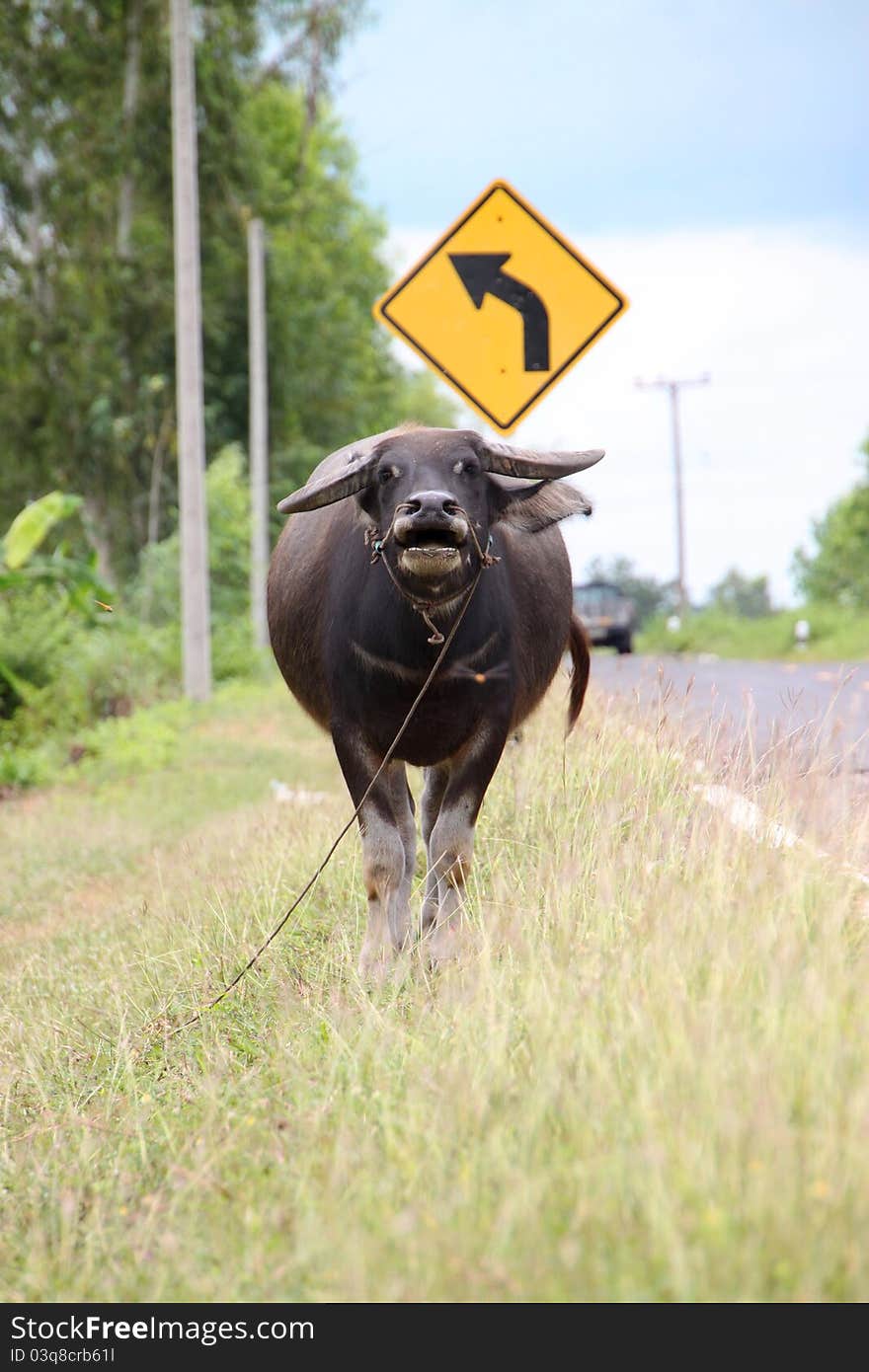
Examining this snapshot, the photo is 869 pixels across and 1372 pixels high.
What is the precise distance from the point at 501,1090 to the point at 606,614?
96.5ft

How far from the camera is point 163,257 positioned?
30703mm

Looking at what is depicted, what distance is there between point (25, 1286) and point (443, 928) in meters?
1.99

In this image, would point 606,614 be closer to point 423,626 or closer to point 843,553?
point 423,626

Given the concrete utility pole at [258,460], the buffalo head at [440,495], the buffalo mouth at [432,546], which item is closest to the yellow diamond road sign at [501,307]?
the buffalo head at [440,495]

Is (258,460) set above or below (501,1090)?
above

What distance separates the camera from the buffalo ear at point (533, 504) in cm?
512

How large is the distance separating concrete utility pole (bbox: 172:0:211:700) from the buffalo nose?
1343cm

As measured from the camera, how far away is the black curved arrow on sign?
800 cm

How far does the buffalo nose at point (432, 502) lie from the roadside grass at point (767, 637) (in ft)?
75.2

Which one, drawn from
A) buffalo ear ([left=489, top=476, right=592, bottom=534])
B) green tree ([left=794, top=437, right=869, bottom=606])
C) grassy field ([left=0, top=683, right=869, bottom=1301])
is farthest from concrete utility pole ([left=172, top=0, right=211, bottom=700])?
green tree ([left=794, top=437, right=869, bottom=606])

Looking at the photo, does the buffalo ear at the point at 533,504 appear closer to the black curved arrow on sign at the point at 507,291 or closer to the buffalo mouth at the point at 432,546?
the buffalo mouth at the point at 432,546

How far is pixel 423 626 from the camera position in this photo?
500 cm

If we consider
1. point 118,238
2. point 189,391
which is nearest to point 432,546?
point 189,391
